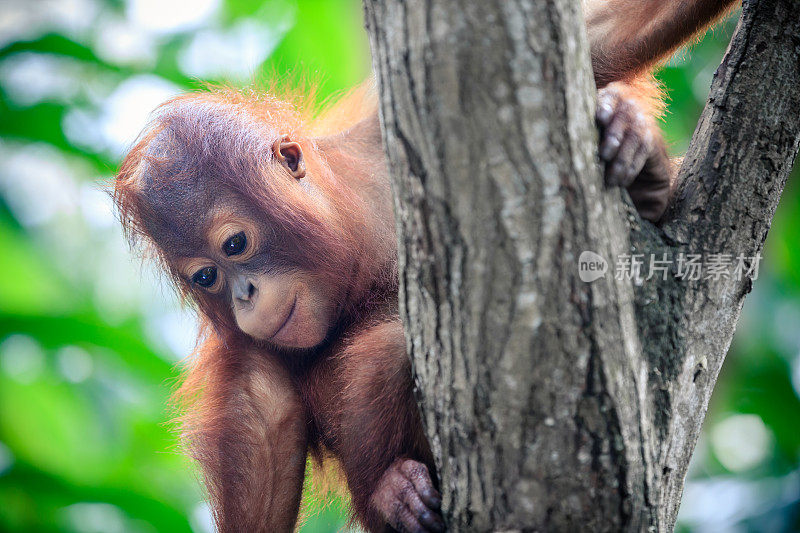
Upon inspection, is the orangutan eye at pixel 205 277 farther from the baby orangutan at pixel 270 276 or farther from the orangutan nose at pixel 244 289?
the orangutan nose at pixel 244 289

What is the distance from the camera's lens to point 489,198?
125 centimetres

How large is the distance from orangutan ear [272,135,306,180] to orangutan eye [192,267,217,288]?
1.46 feet

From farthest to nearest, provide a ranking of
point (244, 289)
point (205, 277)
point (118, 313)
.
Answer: point (118, 313) → point (205, 277) → point (244, 289)

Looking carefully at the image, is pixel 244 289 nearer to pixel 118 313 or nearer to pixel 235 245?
pixel 235 245

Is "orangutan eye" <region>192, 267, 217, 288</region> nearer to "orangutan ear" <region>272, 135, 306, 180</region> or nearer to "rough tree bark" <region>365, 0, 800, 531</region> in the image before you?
"orangutan ear" <region>272, 135, 306, 180</region>

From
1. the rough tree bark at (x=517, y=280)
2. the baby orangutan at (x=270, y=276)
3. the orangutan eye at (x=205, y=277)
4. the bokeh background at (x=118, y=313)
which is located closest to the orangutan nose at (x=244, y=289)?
the baby orangutan at (x=270, y=276)

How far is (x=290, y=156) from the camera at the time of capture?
8.39 feet

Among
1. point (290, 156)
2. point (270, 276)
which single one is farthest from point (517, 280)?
point (290, 156)

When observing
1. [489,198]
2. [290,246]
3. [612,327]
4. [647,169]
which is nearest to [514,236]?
[489,198]

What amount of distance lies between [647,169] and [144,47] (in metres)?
4.42

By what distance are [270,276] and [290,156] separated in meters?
0.47

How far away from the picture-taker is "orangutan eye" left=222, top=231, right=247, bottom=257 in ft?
7.86

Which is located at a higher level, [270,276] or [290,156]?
[290,156]

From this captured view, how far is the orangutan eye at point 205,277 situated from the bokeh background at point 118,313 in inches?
73.3
